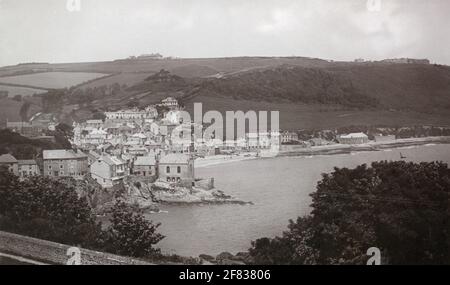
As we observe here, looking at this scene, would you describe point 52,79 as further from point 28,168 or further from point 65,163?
point 28,168

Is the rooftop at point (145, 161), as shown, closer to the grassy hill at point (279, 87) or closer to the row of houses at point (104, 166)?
the row of houses at point (104, 166)

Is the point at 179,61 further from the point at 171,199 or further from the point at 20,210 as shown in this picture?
the point at 20,210

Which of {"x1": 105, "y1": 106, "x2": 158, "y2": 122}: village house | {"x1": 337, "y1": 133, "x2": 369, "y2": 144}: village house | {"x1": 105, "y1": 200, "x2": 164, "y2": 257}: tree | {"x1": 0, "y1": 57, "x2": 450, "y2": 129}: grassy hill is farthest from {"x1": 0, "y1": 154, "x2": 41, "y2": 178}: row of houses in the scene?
{"x1": 337, "y1": 133, "x2": 369, "y2": 144}: village house

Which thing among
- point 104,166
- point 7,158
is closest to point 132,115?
point 104,166

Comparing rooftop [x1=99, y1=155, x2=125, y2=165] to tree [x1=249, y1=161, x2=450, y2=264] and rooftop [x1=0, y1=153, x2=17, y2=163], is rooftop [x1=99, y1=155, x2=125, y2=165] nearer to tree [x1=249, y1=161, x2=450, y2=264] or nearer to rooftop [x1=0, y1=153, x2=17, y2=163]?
rooftop [x1=0, y1=153, x2=17, y2=163]

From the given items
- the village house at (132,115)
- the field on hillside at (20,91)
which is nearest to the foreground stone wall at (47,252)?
the village house at (132,115)

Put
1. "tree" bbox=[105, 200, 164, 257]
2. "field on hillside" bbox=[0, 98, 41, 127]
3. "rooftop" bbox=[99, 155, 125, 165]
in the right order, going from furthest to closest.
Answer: "field on hillside" bbox=[0, 98, 41, 127] → "rooftop" bbox=[99, 155, 125, 165] → "tree" bbox=[105, 200, 164, 257]
